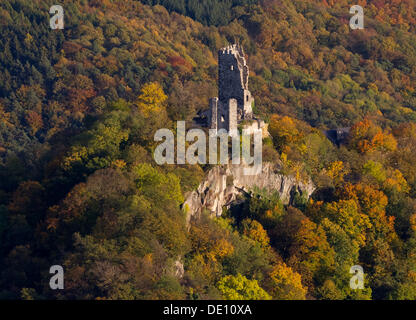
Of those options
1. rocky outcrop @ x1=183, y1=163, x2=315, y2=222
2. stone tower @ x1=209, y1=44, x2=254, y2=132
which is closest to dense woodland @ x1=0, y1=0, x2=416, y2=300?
rocky outcrop @ x1=183, y1=163, x2=315, y2=222

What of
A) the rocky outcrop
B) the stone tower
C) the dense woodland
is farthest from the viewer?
the stone tower

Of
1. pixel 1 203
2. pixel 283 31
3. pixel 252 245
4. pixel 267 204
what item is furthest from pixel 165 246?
pixel 283 31

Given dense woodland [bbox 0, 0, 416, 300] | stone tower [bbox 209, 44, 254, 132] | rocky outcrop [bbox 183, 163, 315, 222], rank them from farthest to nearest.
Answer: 1. stone tower [bbox 209, 44, 254, 132]
2. rocky outcrop [bbox 183, 163, 315, 222]
3. dense woodland [bbox 0, 0, 416, 300]

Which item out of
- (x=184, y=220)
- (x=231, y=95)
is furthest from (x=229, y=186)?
(x=231, y=95)

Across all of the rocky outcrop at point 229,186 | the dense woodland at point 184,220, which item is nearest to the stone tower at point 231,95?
the dense woodland at point 184,220

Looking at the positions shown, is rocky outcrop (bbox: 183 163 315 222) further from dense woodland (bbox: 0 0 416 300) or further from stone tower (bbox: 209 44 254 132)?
stone tower (bbox: 209 44 254 132)

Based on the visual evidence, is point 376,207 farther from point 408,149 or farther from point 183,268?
point 183,268


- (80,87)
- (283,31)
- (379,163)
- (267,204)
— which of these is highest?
(283,31)

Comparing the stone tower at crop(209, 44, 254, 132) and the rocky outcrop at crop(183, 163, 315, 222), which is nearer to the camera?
the rocky outcrop at crop(183, 163, 315, 222)

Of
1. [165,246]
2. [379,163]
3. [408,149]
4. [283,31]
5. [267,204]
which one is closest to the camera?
[165,246]
